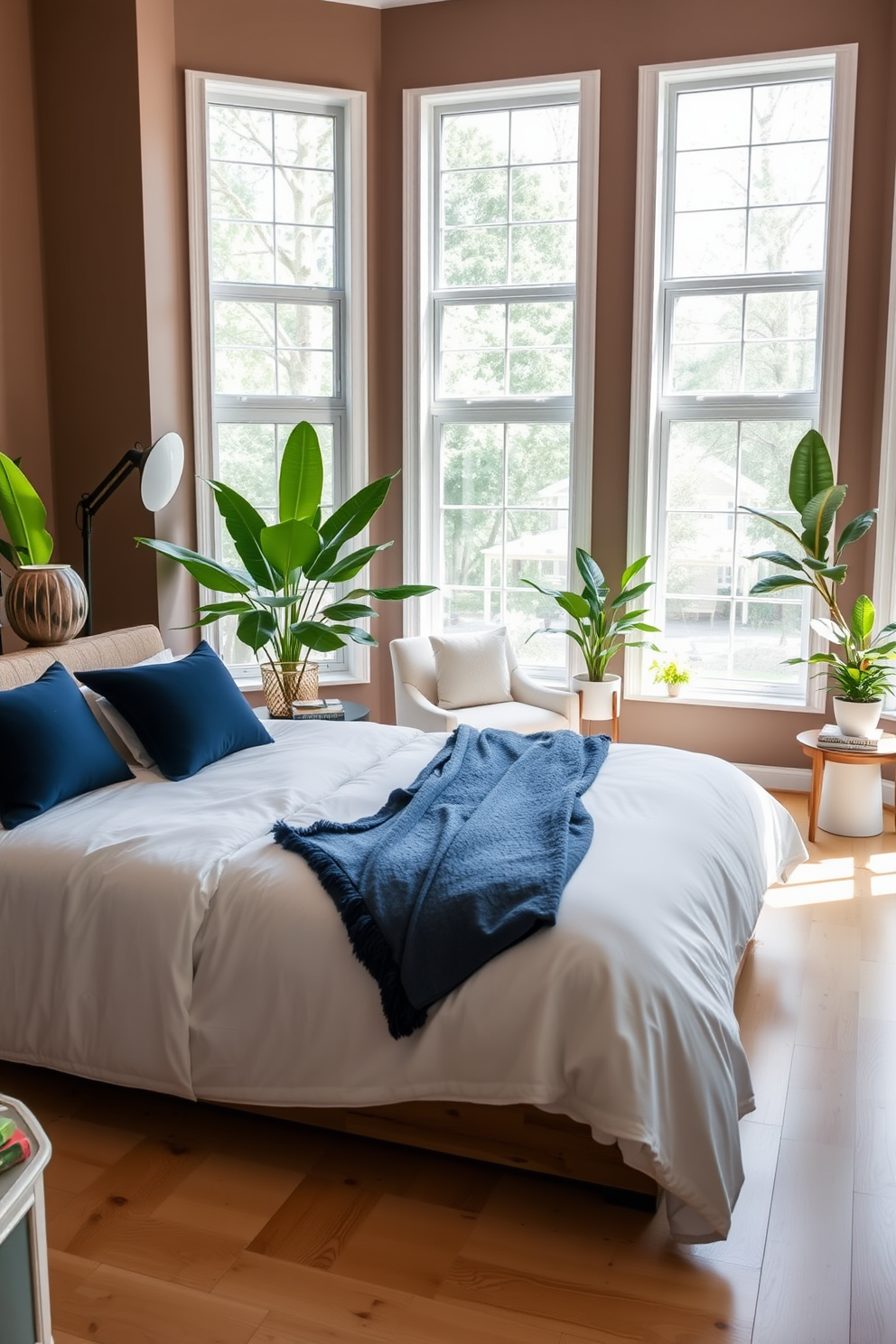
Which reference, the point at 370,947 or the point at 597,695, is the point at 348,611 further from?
the point at 370,947

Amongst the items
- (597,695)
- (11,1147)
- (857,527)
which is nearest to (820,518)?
(857,527)

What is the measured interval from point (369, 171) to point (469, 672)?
8.29ft

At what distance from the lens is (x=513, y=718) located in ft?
16.0

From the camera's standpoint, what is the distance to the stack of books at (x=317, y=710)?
15.4 feet

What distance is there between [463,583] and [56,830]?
10.8 feet

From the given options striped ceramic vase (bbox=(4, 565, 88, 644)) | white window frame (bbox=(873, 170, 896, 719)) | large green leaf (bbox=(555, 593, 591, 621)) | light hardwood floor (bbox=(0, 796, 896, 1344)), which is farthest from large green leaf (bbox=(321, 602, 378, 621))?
light hardwood floor (bbox=(0, 796, 896, 1344))

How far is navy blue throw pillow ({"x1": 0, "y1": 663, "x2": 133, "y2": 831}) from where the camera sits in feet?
9.64

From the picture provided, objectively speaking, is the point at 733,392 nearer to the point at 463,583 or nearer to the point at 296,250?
the point at 463,583

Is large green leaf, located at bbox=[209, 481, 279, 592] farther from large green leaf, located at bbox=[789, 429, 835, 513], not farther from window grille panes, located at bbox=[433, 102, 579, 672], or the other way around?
large green leaf, located at bbox=[789, 429, 835, 513]

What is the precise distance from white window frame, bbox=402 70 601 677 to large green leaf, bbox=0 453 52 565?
2.05 m

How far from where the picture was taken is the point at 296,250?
546 centimetres

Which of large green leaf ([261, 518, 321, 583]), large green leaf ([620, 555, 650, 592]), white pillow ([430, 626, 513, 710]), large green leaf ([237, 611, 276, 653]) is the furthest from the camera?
large green leaf ([620, 555, 650, 592])

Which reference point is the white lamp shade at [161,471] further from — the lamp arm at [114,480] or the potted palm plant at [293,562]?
the potted palm plant at [293,562]

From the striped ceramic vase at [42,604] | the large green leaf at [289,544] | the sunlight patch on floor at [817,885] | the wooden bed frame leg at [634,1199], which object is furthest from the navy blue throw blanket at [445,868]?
the large green leaf at [289,544]
